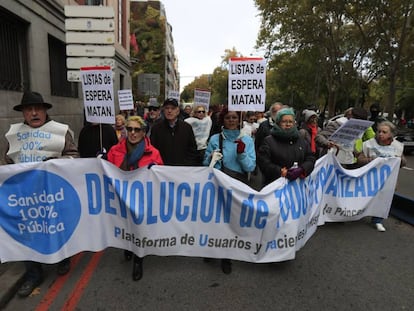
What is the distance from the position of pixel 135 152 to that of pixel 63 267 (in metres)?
1.45

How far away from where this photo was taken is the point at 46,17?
10.2 m

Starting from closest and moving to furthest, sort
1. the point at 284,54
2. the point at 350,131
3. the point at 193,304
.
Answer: the point at 193,304 < the point at 350,131 < the point at 284,54

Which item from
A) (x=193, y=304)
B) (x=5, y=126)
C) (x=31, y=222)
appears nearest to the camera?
(x=193, y=304)

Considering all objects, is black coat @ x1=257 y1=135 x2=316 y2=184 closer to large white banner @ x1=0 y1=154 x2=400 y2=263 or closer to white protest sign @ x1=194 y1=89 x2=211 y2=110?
large white banner @ x1=0 y1=154 x2=400 y2=263

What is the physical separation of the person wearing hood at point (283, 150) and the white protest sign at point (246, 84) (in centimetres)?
51

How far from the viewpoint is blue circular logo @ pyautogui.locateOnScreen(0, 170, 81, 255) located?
3078 millimetres

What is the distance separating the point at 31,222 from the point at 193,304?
1.78 m

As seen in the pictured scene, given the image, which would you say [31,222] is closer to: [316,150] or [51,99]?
[316,150]

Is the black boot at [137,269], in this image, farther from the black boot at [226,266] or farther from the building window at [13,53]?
the building window at [13,53]

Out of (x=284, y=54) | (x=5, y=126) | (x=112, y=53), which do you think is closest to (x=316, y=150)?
(x=112, y=53)

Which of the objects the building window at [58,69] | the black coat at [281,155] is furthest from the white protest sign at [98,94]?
the building window at [58,69]

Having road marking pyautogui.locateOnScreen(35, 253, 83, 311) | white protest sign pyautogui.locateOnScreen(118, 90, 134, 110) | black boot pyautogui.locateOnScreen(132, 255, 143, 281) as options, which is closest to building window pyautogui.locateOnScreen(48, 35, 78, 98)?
white protest sign pyautogui.locateOnScreen(118, 90, 134, 110)

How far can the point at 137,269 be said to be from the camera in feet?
10.8

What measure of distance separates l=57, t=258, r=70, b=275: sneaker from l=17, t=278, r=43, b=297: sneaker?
0.69 ft
